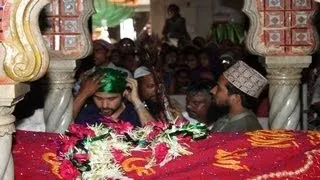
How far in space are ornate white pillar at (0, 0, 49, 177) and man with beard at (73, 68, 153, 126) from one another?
1982mm

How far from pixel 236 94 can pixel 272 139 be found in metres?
1.42

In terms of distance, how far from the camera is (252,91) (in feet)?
16.3

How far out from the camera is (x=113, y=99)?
495cm

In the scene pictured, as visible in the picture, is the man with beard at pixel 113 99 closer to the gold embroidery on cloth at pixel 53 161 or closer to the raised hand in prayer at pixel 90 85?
the raised hand in prayer at pixel 90 85

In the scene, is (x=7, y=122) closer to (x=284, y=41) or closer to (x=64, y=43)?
(x=64, y=43)

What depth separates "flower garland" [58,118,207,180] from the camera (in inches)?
122

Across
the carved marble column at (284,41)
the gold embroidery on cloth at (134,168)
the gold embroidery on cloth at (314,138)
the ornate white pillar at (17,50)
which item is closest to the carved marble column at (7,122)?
the ornate white pillar at (17,50)

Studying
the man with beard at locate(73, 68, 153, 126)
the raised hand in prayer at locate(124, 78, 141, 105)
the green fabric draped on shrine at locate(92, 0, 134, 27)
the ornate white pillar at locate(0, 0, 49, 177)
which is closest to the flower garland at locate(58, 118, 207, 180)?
the ornate white pillar at locate(0, 0, 49, 177)

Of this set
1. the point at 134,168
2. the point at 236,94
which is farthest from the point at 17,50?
the point at 236,94

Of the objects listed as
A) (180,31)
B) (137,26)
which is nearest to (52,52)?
(180,31)

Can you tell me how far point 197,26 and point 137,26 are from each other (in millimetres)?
1986

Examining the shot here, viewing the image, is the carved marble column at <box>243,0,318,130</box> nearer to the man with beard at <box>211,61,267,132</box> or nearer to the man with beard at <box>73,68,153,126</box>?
the man with beard at <box>211,61,267,132</box>

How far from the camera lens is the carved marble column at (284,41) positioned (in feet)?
17.9

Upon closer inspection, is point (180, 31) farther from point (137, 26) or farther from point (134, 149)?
point (134, 149)
